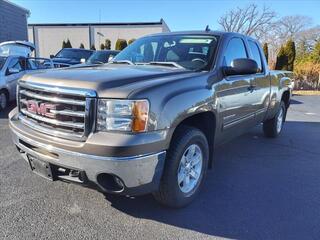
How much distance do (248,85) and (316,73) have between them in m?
16.9

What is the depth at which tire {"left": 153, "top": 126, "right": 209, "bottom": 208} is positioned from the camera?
10.6ft

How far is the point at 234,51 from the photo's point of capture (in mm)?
4566

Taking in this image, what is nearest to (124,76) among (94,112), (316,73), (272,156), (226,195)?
(94,112)

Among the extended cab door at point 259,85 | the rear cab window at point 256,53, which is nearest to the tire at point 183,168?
the extended cab door at point 259,85

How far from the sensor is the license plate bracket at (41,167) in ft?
10.2

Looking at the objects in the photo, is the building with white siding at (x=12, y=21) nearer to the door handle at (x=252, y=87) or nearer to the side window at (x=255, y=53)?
the side window at (x=255, y=53)

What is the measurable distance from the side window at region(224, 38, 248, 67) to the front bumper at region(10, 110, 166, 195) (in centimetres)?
182

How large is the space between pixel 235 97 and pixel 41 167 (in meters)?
2.46

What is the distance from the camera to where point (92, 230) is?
3.07 meters

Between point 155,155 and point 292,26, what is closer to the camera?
point 155,155

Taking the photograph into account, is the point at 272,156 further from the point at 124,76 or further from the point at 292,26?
the point at 292,26

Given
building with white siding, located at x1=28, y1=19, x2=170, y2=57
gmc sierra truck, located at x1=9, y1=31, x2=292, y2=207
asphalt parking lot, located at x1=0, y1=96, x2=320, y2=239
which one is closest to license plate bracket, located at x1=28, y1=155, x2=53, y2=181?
gmc sierra truck, located at x1=9, y1=31, x2=292, y2=207

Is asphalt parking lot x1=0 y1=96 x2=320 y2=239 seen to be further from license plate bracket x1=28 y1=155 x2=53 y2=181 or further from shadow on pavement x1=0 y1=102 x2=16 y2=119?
shadow on pavement x1=0 y1=102 x2=16 y2=119

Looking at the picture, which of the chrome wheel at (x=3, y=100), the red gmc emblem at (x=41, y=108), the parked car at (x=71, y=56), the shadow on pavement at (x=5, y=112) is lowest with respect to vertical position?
the shadow on pavement at (x=5, y=112)
